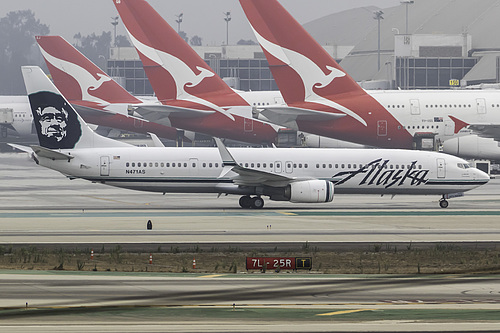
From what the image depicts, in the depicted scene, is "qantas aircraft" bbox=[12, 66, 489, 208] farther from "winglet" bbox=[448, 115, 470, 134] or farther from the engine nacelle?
"winglet" bbox=[448, 115, 470, 134]

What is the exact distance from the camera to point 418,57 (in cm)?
13362

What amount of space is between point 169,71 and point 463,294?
52345mm

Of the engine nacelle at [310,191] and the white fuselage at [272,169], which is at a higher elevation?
the white fuselage at [272,169]

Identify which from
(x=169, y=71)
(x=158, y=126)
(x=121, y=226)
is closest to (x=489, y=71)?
(x=158, y=126)

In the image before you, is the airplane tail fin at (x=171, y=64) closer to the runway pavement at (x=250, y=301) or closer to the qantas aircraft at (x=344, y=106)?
the qantas aircraft at (x=344, y=106)

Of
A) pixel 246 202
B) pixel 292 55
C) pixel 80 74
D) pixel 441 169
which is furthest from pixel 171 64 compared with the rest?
pixel 441 169

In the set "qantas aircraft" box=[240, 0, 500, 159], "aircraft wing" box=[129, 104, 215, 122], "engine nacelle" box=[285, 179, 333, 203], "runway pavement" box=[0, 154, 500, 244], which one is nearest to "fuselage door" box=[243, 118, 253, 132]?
"aircraft wing" box=[129, 104, 215, 122]

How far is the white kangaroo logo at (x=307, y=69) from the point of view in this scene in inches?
2741

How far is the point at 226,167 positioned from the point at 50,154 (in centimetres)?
933

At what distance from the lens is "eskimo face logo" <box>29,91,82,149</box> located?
50.8 metres

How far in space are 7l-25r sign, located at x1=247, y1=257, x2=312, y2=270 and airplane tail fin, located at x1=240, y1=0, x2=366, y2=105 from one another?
3943 centimetres

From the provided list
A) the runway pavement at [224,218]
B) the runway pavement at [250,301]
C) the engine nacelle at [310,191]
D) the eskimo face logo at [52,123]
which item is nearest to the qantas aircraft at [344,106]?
the runway pavement at [224,218]

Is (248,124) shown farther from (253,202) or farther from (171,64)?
(253,202)

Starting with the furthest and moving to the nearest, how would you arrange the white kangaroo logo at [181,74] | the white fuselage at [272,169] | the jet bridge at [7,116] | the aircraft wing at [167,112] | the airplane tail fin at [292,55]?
the jet bridge at [7,116]
the white kangaroo logo at [181,74]
the aircraft wing at [167,112]
the airplane tail fin at [292,55]
the white fuselage at [272,169]
